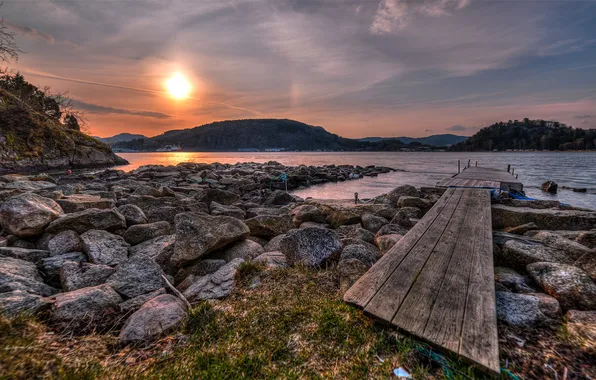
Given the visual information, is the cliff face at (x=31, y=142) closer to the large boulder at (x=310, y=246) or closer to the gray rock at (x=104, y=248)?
the gray rock at (x=104, y=248)

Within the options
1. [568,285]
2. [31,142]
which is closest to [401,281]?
[568,285]

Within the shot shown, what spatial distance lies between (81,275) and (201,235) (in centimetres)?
185

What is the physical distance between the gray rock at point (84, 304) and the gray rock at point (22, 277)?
585mm

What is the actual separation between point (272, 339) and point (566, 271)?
3796 mm

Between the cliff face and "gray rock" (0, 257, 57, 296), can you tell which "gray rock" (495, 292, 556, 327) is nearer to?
"gray rock" (0, 257, 57, 296)

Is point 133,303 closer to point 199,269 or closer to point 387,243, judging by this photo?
point 199,269

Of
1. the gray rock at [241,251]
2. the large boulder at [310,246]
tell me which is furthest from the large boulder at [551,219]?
the gray rock at [241,251]

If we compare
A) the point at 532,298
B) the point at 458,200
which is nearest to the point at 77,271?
the point at 532,298

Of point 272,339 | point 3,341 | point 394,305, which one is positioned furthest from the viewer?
point 394,305

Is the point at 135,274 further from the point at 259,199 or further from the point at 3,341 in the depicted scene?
the point at 259,199

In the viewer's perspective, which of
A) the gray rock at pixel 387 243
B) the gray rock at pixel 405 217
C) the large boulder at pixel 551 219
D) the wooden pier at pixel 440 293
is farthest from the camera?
the gray rock at pixel 405 217

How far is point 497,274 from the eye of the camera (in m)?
3.86

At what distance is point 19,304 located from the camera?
8.81 feet

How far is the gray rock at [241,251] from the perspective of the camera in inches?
204
